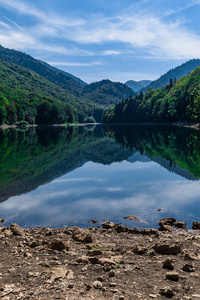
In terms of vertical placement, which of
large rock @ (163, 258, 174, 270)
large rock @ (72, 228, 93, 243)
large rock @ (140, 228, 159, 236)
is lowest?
large rock @ (140, 228, 159, 236)

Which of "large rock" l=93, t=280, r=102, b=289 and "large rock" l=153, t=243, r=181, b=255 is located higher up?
"large rock" l=93, t=280, r=102, b=289

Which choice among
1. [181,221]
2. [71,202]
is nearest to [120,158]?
[71,202]

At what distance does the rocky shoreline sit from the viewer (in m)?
8.96

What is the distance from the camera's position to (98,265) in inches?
435

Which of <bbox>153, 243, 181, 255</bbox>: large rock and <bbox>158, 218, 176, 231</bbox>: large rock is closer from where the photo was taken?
A: <bbox>153, 243, 181, 255</bbox>: large rock

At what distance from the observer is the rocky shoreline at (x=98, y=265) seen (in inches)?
353

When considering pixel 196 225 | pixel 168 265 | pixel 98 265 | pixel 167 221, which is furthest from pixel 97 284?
pixel 196 225

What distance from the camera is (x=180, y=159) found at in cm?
4422

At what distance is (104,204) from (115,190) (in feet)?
15.1

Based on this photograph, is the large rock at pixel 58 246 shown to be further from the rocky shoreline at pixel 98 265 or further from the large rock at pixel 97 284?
the large rock at pixel 97 284

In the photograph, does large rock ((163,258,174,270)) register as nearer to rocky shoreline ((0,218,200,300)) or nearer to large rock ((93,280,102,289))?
rocky shoreline ((0,218,200,300))

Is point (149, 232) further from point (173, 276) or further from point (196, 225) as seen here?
point (173, 276)

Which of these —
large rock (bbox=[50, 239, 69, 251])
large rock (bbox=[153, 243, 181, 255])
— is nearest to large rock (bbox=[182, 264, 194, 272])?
large rock (bbox=[153, 243, 181, 255])

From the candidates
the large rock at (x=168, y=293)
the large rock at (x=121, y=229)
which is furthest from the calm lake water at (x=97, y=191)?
the large rock at (x=168, y=293)
